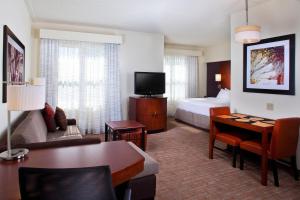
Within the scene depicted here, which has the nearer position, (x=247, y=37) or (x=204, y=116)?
(x=247, y=37)

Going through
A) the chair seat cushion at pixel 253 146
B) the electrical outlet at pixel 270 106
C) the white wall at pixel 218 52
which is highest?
the white wall at pixel 218 52

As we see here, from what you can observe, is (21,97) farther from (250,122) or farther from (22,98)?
(250,122)

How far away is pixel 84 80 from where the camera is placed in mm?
5059

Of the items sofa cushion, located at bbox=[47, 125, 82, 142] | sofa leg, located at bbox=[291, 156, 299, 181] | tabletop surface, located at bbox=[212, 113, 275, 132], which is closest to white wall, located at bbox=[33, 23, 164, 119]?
sofa cushion, located at bbox=[47, 125, 82, 142]

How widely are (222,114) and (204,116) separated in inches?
73.2

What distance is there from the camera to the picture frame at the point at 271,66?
9.80ft

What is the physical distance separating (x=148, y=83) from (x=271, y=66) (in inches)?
112

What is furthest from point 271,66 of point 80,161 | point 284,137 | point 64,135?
point 64,135

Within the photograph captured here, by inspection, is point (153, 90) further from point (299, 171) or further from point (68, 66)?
point (299, 171)

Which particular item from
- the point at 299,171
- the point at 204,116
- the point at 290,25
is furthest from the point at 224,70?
the point at 299,171

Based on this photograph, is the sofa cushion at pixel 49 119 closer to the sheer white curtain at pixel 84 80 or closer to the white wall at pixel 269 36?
the sheer white curtain at pixel 84 80

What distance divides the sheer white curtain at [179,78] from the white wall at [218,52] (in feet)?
1.59

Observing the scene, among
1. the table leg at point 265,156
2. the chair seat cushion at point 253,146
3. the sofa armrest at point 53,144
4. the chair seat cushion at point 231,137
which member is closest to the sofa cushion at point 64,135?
the sofa armrest at point 53,144

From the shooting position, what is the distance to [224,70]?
6.97 metres
